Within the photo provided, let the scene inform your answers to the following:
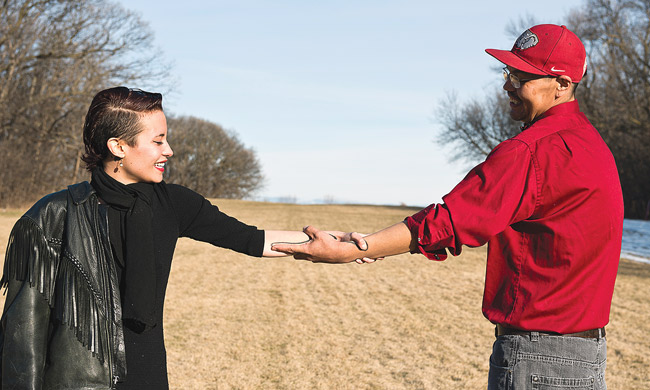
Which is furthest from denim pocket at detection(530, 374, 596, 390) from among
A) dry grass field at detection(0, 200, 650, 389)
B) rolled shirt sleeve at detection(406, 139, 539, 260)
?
dry grass field at detection(0, 200, 650, 389)

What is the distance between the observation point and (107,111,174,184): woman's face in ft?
8.34

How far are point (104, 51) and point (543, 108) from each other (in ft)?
96.0

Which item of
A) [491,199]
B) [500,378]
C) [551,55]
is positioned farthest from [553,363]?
[551,55]

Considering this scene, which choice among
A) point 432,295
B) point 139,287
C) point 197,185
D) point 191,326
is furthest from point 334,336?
point 197,185

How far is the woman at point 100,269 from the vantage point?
2189 mm

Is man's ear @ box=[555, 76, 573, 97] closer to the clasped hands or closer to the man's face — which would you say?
the man's face

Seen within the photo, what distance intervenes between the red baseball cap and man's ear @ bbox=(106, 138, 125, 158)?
1.63m

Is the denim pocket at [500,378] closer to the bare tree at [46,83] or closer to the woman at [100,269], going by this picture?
the woman at [100,269]

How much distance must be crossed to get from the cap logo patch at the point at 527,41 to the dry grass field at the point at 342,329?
4554 millimetres

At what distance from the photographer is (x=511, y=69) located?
7.66 ft

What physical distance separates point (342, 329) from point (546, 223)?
653 centimetres

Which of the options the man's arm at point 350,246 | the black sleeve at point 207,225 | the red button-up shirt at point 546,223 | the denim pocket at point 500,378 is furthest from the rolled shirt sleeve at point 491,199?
the black sleeve at point 207,225

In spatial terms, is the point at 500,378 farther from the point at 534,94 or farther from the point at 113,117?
the point at 113,117

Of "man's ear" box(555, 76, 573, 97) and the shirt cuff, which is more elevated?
"man's ear" box(555, 76, 573, 97)
